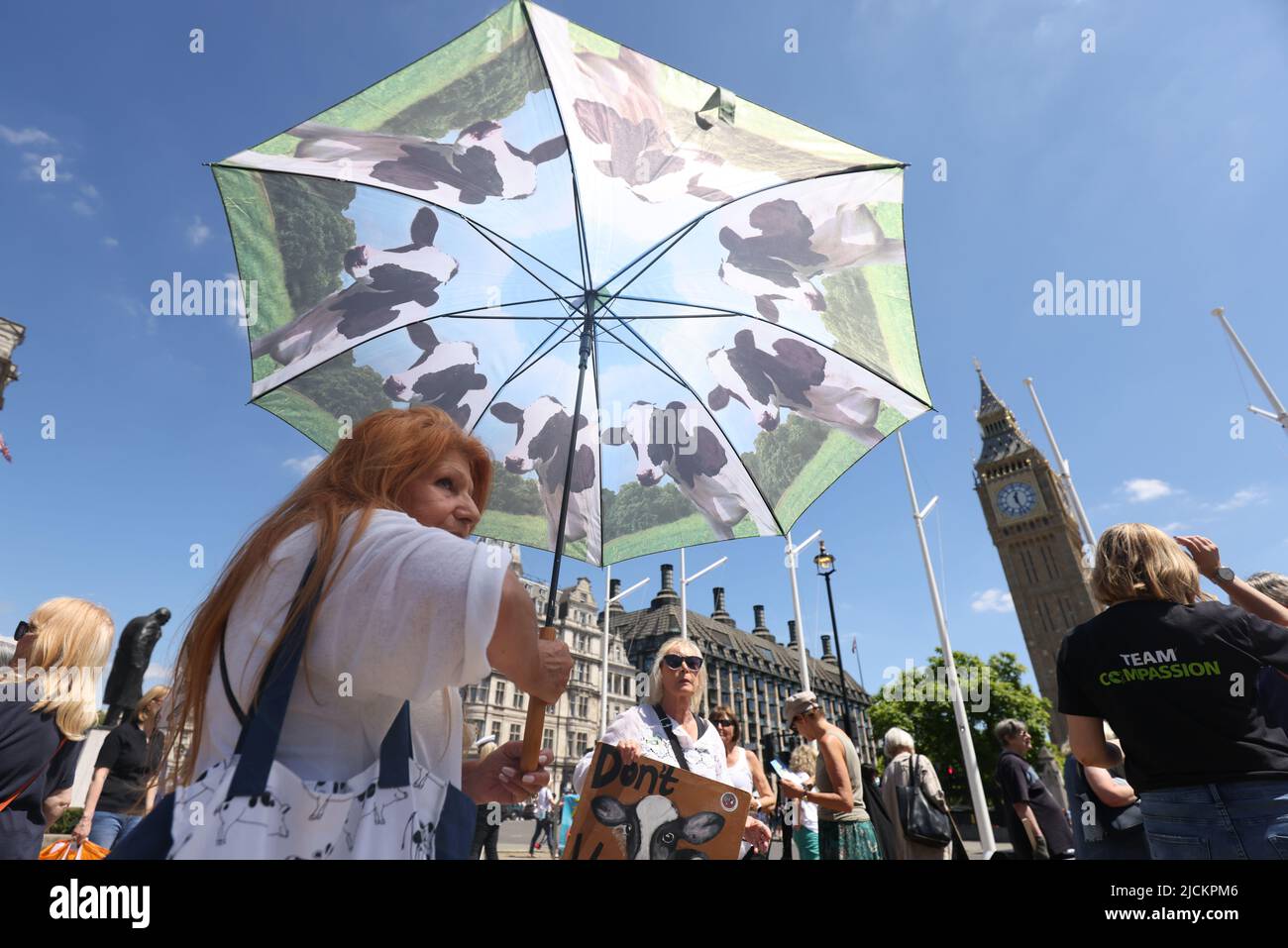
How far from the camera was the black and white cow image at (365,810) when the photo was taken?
109 cm

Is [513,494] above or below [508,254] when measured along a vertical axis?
below

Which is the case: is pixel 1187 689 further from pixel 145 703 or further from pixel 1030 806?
pixel 145 703

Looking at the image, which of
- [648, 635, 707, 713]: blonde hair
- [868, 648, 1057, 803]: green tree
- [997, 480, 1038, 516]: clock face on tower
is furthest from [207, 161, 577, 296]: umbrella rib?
[997, 480, 1038, 516]: clock face on tower

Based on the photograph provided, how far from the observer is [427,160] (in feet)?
11.5

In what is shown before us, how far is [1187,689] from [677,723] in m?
2.68

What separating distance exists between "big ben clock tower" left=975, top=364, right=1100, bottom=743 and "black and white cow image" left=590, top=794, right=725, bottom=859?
89418mm

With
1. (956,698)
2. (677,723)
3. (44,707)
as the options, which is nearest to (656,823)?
(677,723)

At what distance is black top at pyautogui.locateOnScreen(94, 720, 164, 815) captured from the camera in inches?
205

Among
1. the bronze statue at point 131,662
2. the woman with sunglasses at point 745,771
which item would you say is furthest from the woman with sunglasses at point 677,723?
the bronze statue at point 131,662

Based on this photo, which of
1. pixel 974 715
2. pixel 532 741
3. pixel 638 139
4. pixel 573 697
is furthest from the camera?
pixel 573 697

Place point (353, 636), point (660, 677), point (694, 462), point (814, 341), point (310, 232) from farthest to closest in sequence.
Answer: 1. point (694, 462)
2. point (660, 677)
3. point (814, 341)
4. point (310, 232)
5. point (353, 636)

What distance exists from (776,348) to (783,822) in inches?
204

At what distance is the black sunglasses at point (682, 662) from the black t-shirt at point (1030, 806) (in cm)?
440
